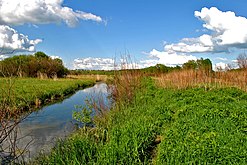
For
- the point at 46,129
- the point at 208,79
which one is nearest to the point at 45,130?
the point at 46,129

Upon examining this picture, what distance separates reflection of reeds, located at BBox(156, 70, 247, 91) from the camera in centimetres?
1780

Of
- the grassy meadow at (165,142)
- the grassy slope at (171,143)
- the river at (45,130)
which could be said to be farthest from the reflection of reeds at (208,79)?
the grassy slope at (171,143)

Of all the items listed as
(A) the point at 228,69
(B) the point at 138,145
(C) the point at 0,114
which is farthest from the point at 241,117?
(A) the point at 228,69

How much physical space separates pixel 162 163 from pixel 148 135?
1842 millimetres

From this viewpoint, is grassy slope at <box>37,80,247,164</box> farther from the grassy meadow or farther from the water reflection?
the water reflection

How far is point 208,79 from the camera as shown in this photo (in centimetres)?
1941

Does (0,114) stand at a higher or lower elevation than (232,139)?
higher

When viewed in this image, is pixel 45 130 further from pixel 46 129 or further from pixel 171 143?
pixel 171 143

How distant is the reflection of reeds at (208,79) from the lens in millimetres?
17797

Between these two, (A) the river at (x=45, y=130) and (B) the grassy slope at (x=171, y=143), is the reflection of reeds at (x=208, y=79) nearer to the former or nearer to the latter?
(A) the river at (x=45, y=130)

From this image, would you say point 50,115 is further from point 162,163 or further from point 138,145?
point 162,163

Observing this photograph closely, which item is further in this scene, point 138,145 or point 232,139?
point 138,145

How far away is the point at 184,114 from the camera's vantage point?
30.1 ft

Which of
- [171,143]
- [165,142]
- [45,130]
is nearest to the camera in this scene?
[171,143]
